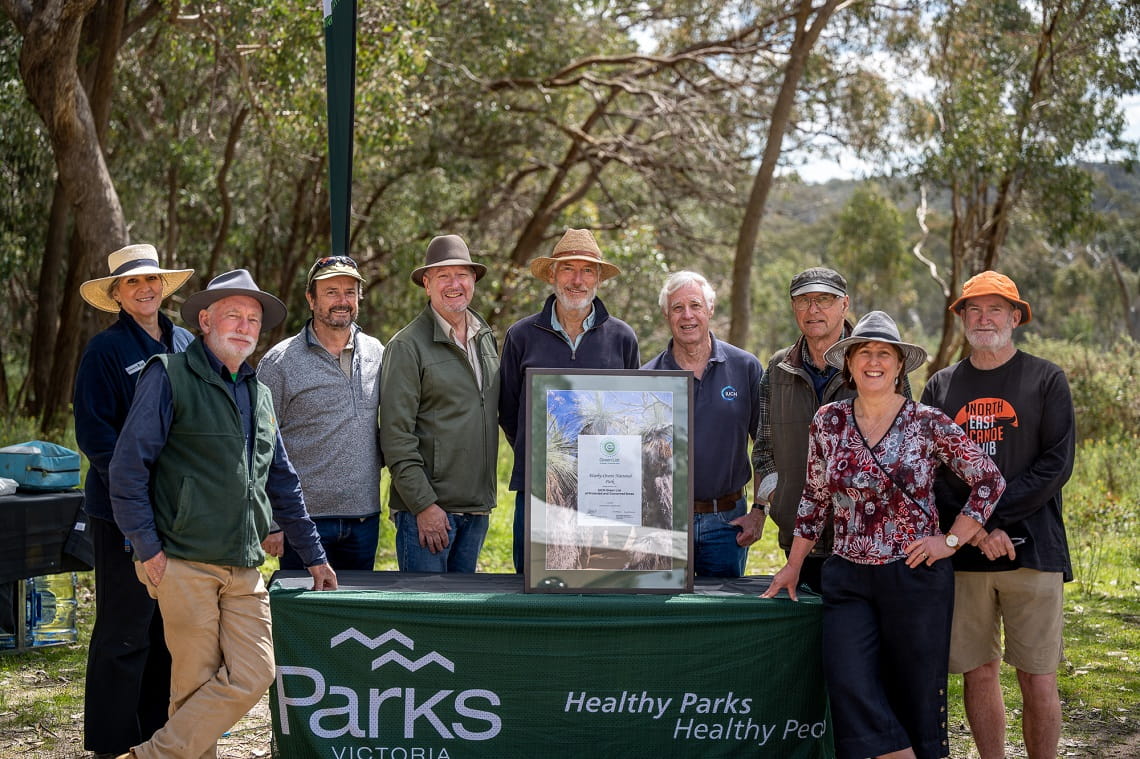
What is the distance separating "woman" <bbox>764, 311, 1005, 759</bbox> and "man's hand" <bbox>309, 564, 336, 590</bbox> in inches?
72.9


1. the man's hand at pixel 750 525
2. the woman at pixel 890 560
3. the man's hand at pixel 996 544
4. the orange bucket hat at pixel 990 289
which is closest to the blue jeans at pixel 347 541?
the man's hand at pixel 750 525

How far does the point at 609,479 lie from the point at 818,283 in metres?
1.25

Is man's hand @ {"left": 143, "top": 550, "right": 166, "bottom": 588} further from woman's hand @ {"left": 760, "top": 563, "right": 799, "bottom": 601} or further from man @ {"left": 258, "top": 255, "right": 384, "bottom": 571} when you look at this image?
woman's hand @ {"left": 760, "top": 563, "right": 799, "bottom": 601}

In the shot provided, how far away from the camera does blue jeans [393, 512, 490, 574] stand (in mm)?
5098

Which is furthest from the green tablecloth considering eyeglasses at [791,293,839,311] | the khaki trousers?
eyeglasses at [791,293,839,311]

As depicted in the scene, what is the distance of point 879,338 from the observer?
4.11m

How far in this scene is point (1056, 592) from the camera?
434cm

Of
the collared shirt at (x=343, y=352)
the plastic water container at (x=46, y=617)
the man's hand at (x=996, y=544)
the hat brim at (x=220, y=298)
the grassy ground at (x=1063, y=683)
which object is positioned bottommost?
the grassy ground at (x=1063, y=683)

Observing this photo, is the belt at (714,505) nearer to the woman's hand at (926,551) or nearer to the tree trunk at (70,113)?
the woman's hand at (926,551)

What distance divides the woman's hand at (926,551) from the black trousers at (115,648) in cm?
290

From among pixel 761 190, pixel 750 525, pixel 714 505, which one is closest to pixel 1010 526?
pixel 750 525

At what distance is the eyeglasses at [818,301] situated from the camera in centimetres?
484

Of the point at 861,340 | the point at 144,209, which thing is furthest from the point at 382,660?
the point at 144,209

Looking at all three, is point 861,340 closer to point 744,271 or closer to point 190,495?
point 190,495
